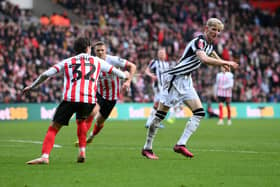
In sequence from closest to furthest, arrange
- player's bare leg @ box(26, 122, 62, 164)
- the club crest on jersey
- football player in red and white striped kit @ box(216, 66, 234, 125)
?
player's bare leg @ box(26, 122, 62, 164), the club crest on jersey, football player in red and white striped kit @ box(216, 66, 234, 125)

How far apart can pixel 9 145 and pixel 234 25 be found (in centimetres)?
3204

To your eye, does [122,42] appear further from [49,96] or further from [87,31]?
[49,96]

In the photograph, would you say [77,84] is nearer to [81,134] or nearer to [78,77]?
[78,77]

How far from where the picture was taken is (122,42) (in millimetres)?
37281

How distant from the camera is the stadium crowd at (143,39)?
3222cm

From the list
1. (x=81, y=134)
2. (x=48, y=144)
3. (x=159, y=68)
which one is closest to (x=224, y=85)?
(x=159, y=68)

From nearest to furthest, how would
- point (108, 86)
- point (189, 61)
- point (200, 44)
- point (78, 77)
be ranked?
point (78, 77), point (200, 44), point (189, 61), point (108, 86)

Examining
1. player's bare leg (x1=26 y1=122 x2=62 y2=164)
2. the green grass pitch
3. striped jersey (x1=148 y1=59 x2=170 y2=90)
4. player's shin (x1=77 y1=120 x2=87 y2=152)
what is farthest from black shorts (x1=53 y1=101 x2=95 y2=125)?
striped jersey (x1=148 y1=59 x2=170 y2=90)

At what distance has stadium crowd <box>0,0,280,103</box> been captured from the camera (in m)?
32.2

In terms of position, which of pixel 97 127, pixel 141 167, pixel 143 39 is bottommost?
pixel 141 167

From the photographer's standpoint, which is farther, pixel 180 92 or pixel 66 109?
pixel 180 92

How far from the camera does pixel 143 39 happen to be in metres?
39.1

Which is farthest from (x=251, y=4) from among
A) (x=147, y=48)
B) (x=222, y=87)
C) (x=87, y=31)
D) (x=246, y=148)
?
(x=246, y=148)

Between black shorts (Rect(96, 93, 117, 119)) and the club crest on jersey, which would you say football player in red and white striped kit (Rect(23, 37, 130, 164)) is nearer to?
the club crest on jersey
